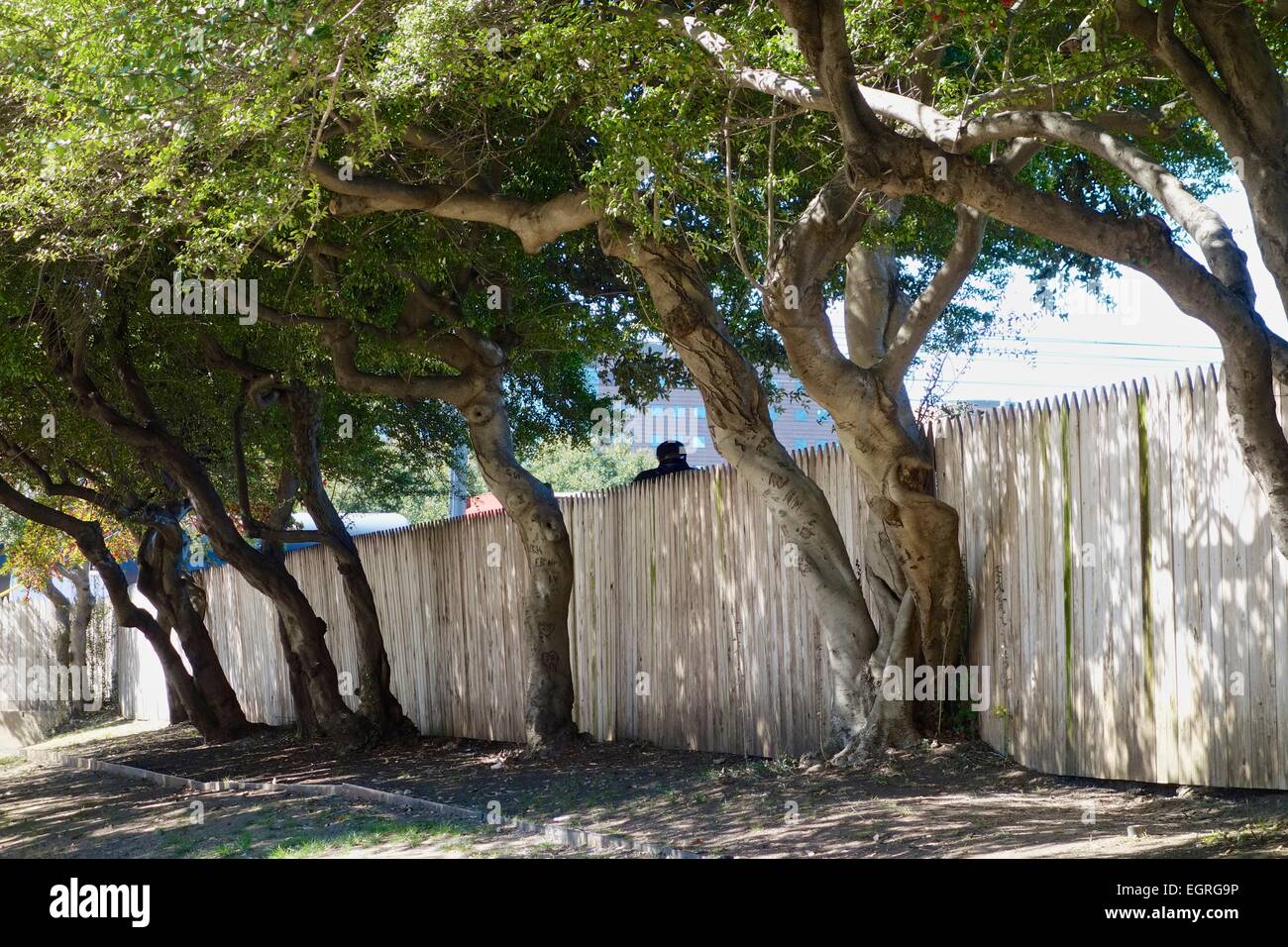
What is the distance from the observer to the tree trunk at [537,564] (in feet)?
39.5

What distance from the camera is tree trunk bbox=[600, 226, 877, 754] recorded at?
9359 mm

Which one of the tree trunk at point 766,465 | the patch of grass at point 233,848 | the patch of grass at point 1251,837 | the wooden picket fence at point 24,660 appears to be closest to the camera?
the patch of grass at point 1251,837

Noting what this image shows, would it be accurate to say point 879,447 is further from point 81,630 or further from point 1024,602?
point 81,630

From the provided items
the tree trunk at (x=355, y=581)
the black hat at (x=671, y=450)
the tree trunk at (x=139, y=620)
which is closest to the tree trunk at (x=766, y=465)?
the black hat at (x=671, y=450)

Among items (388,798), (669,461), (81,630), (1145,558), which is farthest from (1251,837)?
(81,630)

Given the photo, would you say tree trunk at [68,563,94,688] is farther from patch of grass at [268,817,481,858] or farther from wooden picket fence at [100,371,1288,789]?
patch of grass at [268,817,481,858]

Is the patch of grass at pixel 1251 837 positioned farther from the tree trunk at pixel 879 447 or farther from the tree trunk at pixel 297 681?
the tree trunk at pixel 297 681

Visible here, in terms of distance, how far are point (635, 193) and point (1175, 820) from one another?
4693 millimetres

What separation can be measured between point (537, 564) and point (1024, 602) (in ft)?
16.1

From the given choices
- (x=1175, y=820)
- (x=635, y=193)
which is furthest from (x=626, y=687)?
(x=1175, y=820)

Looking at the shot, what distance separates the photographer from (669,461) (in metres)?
12.6

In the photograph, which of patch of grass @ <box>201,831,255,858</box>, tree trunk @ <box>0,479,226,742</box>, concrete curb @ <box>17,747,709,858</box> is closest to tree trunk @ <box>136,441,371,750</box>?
concrete curb @ <box>17,747,709,858</box>

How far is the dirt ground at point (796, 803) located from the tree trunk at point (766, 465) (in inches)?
26.3

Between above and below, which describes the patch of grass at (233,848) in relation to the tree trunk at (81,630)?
below
